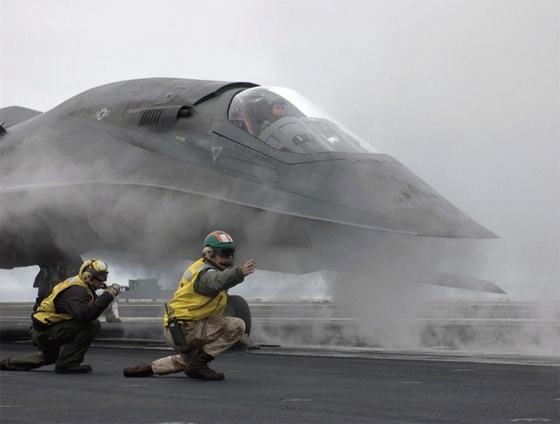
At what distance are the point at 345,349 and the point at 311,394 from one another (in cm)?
587

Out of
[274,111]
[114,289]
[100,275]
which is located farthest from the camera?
[274,111]

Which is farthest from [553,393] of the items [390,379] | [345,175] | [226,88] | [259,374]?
[226,88]

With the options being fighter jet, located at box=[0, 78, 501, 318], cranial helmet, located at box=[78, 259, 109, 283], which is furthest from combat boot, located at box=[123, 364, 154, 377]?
fighter jet, located at box=[0, 78, 501, 318]

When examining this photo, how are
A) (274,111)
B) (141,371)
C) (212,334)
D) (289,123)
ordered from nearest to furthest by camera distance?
(212,334) → (141,371) → (289,123) → (274,111)

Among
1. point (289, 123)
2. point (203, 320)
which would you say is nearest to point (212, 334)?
point (203, 320)

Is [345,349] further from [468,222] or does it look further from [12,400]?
[12,400]

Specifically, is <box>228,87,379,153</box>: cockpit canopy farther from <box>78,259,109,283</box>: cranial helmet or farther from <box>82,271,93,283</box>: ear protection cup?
<box>82,271,93,283</box>: ear protection cup

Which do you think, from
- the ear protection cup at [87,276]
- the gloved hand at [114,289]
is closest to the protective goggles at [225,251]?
the gloved hand at [114,289]

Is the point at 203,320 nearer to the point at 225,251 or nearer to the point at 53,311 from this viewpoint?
the point at 225,251

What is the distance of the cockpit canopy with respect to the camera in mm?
12992

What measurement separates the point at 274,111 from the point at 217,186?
5.15 ft

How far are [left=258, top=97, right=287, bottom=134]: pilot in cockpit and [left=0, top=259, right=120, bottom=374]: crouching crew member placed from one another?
4111 millimetres

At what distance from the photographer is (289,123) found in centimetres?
1341

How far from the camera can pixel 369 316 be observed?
12859 millimetres
